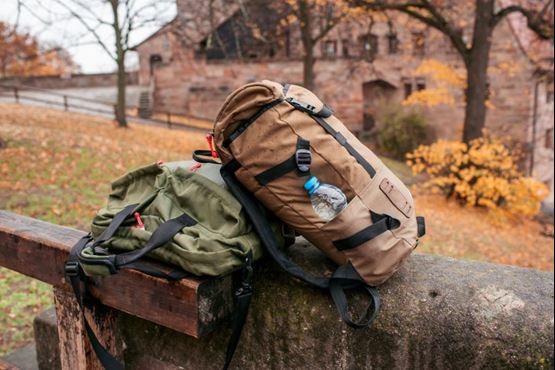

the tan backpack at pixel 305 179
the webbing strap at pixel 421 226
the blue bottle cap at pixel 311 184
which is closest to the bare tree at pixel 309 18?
the webbing strap at pixel 421 226

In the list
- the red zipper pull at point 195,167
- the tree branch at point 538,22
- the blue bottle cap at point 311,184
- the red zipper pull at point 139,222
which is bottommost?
the red zipper pull at point 139,222

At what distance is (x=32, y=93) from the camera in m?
27.7

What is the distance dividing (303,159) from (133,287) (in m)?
0.88

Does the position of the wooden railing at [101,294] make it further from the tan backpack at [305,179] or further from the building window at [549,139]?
the building window at [549,139]

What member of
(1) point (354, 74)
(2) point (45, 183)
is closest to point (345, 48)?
(1) point (354, 74)

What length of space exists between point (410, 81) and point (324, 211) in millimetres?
25616

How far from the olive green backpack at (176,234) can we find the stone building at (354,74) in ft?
70.6

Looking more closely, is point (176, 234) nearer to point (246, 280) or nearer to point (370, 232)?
point (246, 280)

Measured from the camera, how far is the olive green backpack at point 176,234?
5.81ft

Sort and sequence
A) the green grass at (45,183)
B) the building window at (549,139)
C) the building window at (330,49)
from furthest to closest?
1. the building window at (330,49)
2. the building window at (549,139)
3. the green grass at (45,183)

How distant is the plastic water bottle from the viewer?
188 centimetres

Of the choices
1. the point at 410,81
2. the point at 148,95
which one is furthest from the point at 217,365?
the point at 148,95

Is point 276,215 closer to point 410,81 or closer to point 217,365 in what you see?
point 217,365

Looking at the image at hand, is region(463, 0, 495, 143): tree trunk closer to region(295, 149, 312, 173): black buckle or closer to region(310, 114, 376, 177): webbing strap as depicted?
region(310, 114, 376, 177): webbing strap
